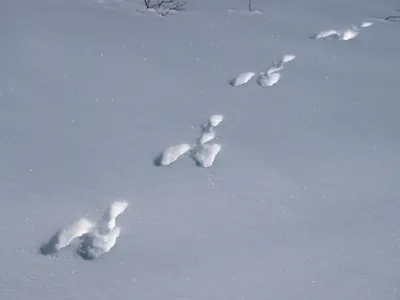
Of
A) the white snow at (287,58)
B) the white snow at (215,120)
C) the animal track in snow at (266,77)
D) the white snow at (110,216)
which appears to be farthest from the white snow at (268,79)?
the white snow at (110,216)

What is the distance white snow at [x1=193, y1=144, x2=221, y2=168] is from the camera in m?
2.19

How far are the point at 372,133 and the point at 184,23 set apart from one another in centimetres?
141

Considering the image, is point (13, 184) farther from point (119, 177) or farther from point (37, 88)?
point (37, 88)

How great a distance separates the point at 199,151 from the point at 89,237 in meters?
0.63

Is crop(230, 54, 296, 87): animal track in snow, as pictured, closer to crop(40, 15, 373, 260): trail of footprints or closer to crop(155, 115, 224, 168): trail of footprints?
crop(40, 15, 373, 260): trail of footprints

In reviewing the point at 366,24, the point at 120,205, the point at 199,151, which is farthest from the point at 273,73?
the point at 120,205

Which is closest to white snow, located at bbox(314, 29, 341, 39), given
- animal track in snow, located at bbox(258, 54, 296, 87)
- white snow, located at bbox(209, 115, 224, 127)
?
animal track in snow, located at bbox(258, 54, 296, 87)

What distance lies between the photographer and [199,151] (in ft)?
7.35

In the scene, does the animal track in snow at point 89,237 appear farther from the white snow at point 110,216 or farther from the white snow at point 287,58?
the white snow at point 287,58

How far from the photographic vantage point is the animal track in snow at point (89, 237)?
71.7 inches

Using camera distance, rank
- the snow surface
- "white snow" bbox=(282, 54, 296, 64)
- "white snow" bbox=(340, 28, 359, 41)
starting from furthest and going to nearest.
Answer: "white snow" bbox=(340, 28, 359, 41), "white snow" bbox=(282, 54, 296, 64), the snow surface

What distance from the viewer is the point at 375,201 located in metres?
2.03

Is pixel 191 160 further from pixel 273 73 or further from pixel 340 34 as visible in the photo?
pixel 340 34

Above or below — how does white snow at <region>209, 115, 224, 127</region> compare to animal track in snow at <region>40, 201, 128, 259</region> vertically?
below
